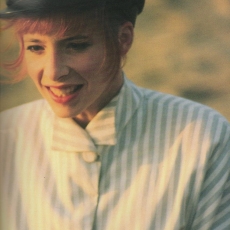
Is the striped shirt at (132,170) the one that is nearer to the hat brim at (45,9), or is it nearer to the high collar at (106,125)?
the high collar at (106,125)

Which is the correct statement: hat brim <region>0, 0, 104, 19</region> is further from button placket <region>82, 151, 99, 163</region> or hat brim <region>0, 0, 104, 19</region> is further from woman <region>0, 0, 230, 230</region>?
button placket <region>82, 151, 99, 163</region>

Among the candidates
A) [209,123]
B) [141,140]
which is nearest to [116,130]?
[141,140]

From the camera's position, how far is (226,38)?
0.77 m

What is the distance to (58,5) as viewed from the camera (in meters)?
0.75

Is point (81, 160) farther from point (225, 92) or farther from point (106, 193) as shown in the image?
point (225, 92)

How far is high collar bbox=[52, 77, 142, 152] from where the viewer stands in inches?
31.4

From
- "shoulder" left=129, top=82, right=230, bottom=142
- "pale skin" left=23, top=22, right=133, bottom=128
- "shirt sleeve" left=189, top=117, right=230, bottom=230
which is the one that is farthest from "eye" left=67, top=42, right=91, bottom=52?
"shirt sleeve" left=189, top=117, right=230, bottom=230

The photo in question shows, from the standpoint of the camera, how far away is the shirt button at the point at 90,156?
79cm

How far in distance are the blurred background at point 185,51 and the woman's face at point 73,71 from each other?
5 cm

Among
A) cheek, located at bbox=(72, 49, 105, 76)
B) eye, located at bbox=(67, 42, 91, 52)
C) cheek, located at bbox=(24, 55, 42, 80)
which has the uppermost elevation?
eye, located at bbox=(67, 42, 91, 52)

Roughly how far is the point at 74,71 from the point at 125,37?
0.32ft

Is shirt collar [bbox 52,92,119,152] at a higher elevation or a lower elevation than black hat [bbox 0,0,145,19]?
lower

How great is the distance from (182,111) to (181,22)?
138 mm

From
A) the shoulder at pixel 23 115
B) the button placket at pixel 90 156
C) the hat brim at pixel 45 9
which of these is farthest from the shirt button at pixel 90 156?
the hat brim at pixel 45 9
